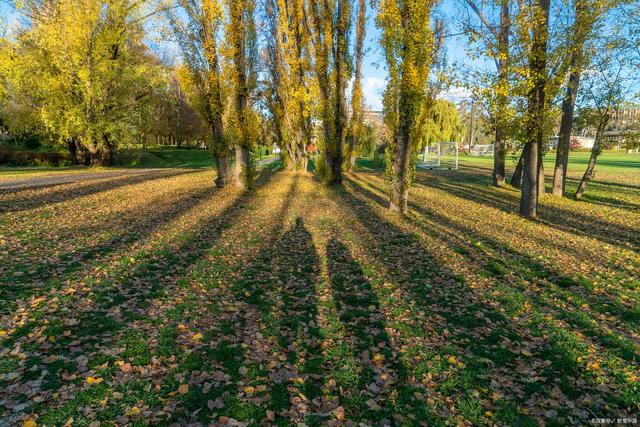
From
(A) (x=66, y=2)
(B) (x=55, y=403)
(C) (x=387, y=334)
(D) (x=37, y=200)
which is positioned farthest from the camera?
(A) (x=66, y=2)

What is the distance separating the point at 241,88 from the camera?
17.6 meters

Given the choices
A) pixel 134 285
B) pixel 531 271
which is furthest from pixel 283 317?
pixel 531 271

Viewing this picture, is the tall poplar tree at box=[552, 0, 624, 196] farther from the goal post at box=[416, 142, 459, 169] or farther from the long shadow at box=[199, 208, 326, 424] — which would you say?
the goal post at box=[416, 142, 459, 169]

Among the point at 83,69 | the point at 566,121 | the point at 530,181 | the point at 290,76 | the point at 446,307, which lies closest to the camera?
the point at 446,307

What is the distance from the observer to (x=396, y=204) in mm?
14656

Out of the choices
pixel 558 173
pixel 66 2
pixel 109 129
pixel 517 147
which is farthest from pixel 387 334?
pixel 66 2

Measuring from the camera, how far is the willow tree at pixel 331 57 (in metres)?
20.2

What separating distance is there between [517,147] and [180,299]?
14.0 metres

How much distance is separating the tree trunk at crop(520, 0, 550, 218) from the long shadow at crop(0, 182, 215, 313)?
13.2 m

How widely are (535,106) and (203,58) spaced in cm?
1468

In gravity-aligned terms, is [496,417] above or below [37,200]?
below

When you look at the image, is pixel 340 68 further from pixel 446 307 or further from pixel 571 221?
pixel 446 307

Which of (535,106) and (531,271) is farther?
(535,106)

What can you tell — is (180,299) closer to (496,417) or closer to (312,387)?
(312,387)
